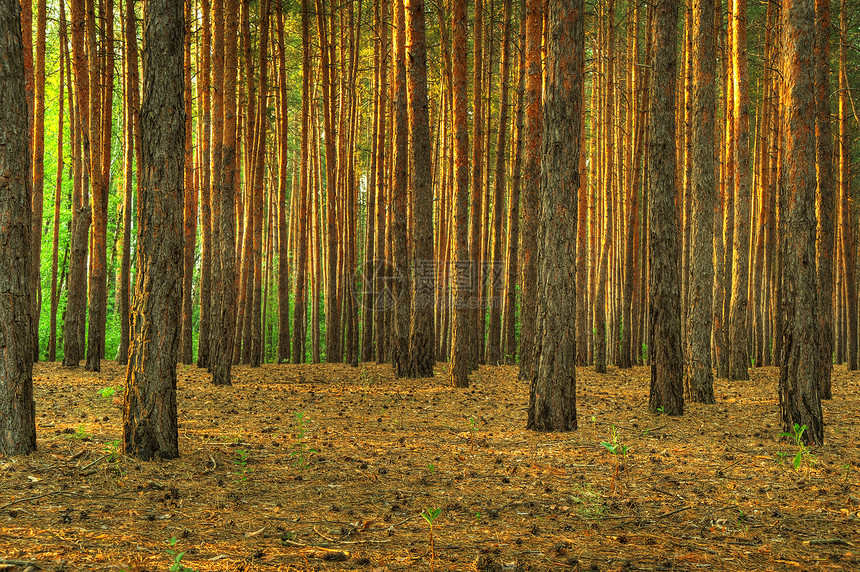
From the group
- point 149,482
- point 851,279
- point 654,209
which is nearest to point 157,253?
point 149,482

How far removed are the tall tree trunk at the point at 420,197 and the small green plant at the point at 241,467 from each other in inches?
229

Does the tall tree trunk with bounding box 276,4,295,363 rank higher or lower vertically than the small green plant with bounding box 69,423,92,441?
higher

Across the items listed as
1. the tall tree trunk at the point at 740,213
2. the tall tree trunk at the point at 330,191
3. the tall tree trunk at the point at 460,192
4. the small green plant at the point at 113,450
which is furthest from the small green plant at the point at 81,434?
the tall tree trunk at the point at 740,213

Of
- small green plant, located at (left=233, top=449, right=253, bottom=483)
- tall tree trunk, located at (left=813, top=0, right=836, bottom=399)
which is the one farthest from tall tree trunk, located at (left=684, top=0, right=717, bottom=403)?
small green plant, located at (left=233, top=449, right=253, bottom=483)

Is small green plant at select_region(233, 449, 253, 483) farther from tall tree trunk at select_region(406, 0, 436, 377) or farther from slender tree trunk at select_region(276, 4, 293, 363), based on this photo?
slender tree trunk at select_region(276, 4, 293, 363)

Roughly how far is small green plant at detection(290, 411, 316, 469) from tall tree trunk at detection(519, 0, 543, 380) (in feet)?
10.4

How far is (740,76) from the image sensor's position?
10.5 m

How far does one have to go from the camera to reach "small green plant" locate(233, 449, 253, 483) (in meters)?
4.44

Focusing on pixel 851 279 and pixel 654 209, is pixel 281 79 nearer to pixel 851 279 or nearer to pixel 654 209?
pixel 654 209

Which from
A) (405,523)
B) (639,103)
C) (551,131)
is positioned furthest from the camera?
(639,103)

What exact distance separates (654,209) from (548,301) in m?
2.12

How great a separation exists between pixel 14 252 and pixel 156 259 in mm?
959

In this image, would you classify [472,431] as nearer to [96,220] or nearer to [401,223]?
[401,223]

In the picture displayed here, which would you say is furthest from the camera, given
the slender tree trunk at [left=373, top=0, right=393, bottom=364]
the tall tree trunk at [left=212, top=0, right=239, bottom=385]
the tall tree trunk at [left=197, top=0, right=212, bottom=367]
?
the slender tree trunk at [left=373, top=0, right=393, bottom=364]
